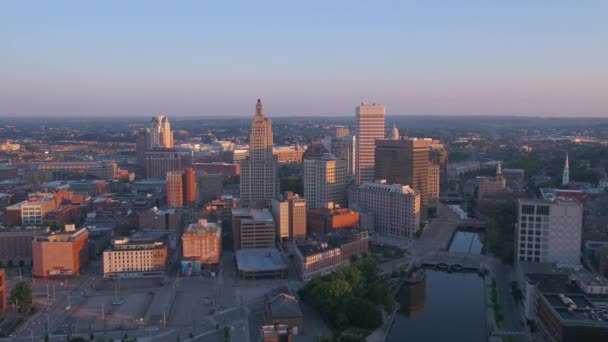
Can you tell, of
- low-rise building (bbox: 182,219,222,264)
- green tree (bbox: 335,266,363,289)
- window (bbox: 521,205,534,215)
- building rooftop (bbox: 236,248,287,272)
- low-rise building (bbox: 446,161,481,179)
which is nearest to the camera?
green tree (bbox: 335,266,363,289)

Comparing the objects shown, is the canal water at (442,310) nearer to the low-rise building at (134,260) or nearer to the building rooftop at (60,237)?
the low-rise building at (134,260)

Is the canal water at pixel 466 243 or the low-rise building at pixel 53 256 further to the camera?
the canal water at pixel 466 243

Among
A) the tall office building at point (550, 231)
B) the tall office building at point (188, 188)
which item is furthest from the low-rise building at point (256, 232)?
the tall office building at point (550, 231)

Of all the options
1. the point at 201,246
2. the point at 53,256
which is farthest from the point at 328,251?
the point at 53,256

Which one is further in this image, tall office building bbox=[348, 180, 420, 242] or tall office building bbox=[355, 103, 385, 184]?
tall office building bbox=[355, 103, 385, 184]

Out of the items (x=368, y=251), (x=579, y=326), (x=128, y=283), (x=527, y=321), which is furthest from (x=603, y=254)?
(x=128, y=283)

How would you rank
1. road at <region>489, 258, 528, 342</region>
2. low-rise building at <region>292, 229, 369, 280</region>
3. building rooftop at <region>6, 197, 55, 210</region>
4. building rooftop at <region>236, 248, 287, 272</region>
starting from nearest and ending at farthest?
road at <region>489, 258, 528, 342</region>
low-rise building at <region>292, 229, 369, 280</region>
building rooftop at <region>236, 248, 287, 272</region>
building rooftop at <region>6, 197, 55, 210</region>

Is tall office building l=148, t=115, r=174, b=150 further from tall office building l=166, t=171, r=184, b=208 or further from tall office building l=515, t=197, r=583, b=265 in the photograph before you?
tall office building l=515, t=197, r=583, b=265

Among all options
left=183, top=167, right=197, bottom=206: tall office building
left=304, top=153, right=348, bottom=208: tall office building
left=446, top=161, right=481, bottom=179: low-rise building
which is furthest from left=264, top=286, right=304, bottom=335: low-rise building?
left=446, top=161, right=481, bottom=179: low-rise building
